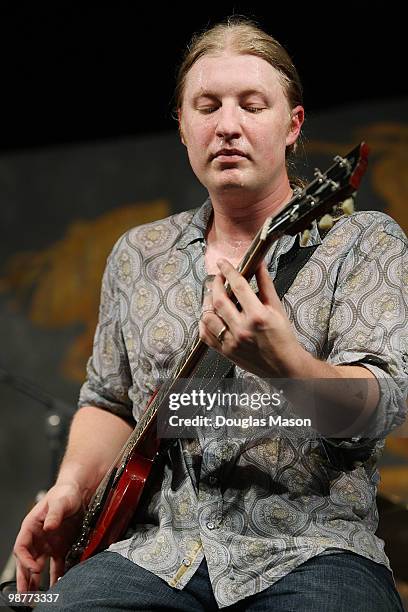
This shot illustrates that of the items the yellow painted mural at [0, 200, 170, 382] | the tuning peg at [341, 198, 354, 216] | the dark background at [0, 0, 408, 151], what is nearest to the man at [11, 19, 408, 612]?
the tuning peg at [341, 198, 354, 216]

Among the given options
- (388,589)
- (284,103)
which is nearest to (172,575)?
(388,589)

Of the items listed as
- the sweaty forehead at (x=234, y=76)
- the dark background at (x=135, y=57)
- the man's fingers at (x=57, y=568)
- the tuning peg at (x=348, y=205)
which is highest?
the dark background at (x=135, y=57)

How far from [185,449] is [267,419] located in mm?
196

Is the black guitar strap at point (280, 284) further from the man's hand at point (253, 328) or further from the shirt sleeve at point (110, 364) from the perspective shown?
the shirt sleeve at point (110, 364)

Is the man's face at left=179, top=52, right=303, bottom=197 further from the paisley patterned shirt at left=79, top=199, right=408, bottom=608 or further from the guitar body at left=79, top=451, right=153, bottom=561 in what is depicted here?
the guitar body at left=79, top=451, right=153, bottom=561

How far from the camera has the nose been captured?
1.50 meters

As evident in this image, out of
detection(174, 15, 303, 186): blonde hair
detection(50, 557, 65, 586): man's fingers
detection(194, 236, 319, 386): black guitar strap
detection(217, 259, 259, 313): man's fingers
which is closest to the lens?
detection(217, 259, 259, 313): man's fingers

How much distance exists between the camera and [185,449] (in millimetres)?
1523

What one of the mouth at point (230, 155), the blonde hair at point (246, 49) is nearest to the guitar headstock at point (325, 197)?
the mouth at point (230, 155)

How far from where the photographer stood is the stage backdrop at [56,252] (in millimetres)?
3180

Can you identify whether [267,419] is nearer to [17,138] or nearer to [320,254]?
[320,254]

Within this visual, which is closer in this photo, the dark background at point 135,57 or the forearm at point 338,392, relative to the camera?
the forearm at point 338,392

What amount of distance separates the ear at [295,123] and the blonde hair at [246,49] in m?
0.01

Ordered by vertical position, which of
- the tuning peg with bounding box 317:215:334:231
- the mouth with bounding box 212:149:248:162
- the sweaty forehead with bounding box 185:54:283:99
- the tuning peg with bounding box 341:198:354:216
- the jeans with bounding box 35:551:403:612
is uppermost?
the sweaty forehead with bounding box 185:54:283:99
